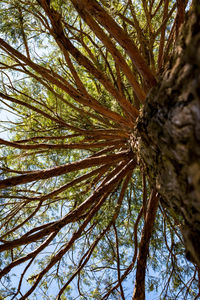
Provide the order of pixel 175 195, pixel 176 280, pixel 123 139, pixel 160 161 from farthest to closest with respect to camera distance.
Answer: pixel 176 280
pixel 123 139
pixel 160 161
pixel 175 195

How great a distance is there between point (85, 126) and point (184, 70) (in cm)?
227

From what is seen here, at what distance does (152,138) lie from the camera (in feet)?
3.48

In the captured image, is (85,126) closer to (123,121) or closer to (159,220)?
(123,121)

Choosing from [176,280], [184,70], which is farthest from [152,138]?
[176,280]

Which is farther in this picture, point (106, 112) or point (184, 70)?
point (106, 112)

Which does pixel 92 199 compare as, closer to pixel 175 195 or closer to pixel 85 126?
pixel 85 126

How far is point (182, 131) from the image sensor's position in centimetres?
68

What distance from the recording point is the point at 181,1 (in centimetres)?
200

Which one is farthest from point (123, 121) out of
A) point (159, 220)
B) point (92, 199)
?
point (159, 220)

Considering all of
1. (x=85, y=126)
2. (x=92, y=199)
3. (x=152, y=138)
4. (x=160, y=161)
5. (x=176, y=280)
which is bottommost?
(x=176, y=280)

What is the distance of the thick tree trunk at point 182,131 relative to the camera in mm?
620

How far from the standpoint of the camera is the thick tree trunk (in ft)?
2.03

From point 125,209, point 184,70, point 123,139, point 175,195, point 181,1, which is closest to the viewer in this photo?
point 184,70

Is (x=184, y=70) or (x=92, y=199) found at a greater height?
(x=92, y=199)
